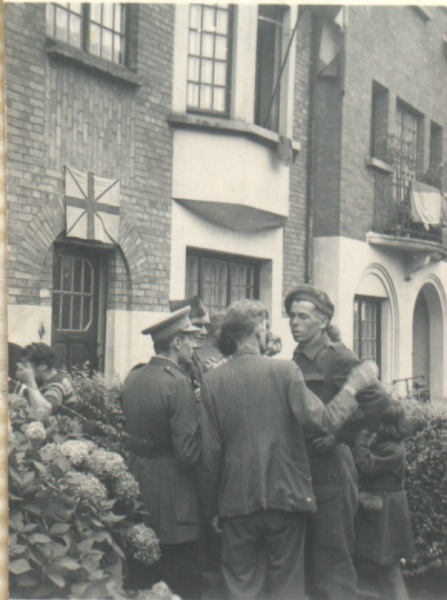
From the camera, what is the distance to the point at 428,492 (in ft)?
18.4

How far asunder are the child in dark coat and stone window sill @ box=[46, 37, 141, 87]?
14.6ft

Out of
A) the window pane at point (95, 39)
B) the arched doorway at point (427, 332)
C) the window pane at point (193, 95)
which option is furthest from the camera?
the arched doorway at point (427, 332)

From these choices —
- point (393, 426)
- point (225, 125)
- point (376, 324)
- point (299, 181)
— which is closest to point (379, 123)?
point (299, 181)

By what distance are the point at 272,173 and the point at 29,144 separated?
12.1 feet

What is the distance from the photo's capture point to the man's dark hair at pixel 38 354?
507 cm

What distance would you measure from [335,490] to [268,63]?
738 cm

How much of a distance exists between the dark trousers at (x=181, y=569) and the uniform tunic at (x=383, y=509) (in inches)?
43.3

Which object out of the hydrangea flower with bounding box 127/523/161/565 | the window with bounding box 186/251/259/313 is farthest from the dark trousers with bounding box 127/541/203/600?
the window with bounding box 186/251/259/313

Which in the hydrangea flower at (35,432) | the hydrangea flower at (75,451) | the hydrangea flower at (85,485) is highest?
the hydrangea flower at (35,432)

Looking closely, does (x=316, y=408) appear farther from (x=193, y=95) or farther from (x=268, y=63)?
(x=268, y=63)

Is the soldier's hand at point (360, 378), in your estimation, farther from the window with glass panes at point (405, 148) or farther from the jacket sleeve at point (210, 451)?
the window with glass panes at point (405, 148)

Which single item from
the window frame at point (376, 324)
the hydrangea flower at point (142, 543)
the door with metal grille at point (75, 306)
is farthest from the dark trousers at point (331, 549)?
Answer: the window frame at point (376, 324)

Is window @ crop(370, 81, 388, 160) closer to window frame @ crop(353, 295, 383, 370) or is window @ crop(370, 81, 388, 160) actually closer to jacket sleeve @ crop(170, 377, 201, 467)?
window frame @ crop(353, 295, 383, 370)

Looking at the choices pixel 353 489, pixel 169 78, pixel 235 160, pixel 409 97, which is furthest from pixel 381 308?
pixel 353 489
